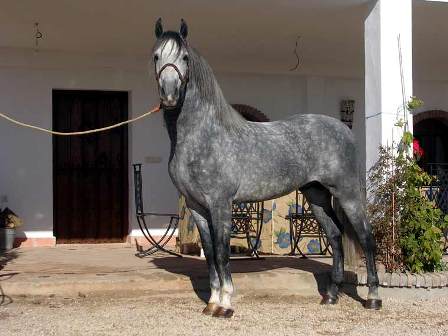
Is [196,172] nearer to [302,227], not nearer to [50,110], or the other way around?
[302,227]

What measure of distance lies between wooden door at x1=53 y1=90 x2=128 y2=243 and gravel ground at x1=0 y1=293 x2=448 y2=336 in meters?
3.71

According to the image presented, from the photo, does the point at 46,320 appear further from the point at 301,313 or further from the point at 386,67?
the point at 386,67

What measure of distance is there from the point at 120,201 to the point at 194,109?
4.71m

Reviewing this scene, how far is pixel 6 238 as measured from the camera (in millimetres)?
8156

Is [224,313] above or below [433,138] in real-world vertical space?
below

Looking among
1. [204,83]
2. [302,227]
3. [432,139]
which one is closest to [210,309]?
[204,83]

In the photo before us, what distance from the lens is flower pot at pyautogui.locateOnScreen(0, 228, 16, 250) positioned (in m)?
8.12

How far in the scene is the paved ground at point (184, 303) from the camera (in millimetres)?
4512

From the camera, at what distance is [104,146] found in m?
9.09

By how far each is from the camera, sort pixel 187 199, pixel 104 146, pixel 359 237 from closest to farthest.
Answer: pixel 187 199 → pixel 359 237 → pixel 104 146

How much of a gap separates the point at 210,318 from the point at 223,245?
57 centimetres

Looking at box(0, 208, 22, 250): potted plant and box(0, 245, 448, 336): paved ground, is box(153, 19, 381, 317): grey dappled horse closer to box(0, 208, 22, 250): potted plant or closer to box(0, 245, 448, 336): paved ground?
box(0, 245, 448, 336): paved ground

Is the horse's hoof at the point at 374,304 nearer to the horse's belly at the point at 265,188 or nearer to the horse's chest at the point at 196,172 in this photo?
the horse's belly at the point at 265,188

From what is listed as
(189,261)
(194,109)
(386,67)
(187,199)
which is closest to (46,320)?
(187,199)
